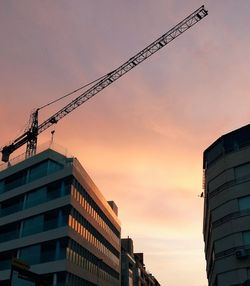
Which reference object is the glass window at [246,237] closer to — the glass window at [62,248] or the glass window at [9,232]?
the glass window at [62,248]

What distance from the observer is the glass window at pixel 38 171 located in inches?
2660

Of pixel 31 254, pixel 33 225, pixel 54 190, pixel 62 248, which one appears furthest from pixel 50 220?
pixel 31 254

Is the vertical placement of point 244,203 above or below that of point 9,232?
below

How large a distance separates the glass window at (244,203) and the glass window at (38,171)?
32.9 m

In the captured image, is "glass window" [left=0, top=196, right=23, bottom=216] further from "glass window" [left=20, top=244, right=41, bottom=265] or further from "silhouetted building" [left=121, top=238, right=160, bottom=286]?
"silhouetted building" [left=121, top=238, right=160, bottom=286]

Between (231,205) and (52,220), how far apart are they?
28334 millimetres

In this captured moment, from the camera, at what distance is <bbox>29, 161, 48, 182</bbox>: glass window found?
222 feet

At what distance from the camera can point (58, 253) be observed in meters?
59.4

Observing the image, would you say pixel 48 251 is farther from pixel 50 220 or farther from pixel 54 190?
pixel 54 190

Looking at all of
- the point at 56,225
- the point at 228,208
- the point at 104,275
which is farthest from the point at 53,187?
the point at 228,208

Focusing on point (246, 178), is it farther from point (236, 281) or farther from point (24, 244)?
point (24, 244)

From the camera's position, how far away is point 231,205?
49094 millimetres

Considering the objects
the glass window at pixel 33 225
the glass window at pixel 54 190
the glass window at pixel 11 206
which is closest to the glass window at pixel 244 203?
the glass window at pixel 54 190

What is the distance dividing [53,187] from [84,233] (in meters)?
9.61
